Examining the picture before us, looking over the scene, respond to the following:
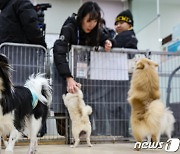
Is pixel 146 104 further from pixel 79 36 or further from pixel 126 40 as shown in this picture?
pixel 126 40

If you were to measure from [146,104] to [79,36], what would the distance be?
1225 mm

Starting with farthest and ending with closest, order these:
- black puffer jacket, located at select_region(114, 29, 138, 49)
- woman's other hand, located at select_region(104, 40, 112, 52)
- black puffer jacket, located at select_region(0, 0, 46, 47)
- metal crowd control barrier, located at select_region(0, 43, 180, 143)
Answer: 1. black puffer jacket, located at select_region(114, 29, 138, 49)
2. woman's other hand, located at select_region(104, 40, 112, 52)
3. metal crowd control barrier, located at select_region(0, 43, 180, 143)
4. black puffer jacket, located at select_region(0, 0, 46, 47)

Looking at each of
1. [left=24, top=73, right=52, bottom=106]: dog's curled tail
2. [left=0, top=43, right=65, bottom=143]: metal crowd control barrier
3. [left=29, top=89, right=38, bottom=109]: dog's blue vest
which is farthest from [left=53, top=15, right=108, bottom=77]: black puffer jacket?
[left=29, top=89, right=38, bottom=109]: dog's blue vest

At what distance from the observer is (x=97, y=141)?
362 cm

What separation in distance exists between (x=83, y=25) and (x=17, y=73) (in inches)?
35.4

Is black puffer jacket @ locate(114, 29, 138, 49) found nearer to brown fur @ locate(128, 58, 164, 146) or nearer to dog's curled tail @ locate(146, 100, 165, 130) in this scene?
brown fur @ locate(128, 58, 164, 146)

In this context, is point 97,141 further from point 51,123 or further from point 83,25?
point 83,25

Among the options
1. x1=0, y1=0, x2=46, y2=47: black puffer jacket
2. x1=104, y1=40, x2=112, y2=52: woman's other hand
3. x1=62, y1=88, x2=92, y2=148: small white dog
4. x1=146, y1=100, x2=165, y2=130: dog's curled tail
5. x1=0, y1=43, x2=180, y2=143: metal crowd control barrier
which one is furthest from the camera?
x1=104, y1=40, x2=112, y2=52: woman's other hand

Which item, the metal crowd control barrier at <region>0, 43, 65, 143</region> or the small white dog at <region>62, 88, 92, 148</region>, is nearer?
the small white dog at <region>62, 88, 92, 148</region>

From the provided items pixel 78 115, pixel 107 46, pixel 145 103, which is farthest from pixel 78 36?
pixel 145 103

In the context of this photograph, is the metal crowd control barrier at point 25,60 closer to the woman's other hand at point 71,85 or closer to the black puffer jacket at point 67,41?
the black puffer jacket at point 67,41

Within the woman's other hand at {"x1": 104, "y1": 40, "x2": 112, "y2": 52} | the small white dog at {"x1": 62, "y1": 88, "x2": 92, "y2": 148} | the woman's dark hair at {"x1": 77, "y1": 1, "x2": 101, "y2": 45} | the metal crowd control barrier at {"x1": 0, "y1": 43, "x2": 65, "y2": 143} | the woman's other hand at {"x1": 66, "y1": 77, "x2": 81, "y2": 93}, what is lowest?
the small white dog at {"x1": 62, "y1": 88, "x2": 92, "y2": 148}

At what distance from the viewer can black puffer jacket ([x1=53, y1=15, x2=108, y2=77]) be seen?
3354 mm

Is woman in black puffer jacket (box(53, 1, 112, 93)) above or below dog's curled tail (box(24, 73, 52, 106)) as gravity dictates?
above
